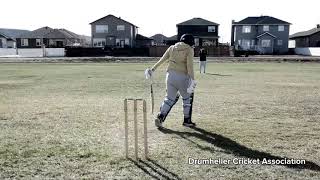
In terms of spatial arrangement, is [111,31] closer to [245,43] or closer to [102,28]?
[102,28]

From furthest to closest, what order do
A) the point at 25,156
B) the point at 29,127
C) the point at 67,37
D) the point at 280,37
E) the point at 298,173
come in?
the point at 67,37, the point at 280,37, the point at 29,127, the point at 25,156, the point at 298,173

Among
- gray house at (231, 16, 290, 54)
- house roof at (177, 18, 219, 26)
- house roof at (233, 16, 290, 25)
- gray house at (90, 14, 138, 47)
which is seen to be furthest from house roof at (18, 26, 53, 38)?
house roof at (233, 16, 290, 25)

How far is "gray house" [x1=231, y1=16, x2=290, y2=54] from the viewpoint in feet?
259

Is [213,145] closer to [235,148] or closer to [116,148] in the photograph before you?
[235,148]

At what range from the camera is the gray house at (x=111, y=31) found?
80250 mm

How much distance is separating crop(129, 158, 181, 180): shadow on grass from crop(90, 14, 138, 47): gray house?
74.8 m

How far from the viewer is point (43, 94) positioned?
15664 millimetres

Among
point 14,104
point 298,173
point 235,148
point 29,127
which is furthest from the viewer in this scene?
point 14,104

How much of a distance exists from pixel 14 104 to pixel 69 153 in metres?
6.65

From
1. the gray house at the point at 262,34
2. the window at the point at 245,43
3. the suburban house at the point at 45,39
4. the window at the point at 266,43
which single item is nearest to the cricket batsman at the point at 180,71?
the gray house at the point at 262,34

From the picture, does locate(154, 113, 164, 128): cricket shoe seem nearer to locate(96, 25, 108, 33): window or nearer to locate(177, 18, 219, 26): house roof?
locate(177, 18, 219, 26): house roof

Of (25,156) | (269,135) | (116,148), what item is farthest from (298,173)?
(25,156)

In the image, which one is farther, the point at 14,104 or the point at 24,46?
the point at 24,46

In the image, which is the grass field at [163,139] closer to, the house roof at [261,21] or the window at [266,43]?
the window at [266,43]
